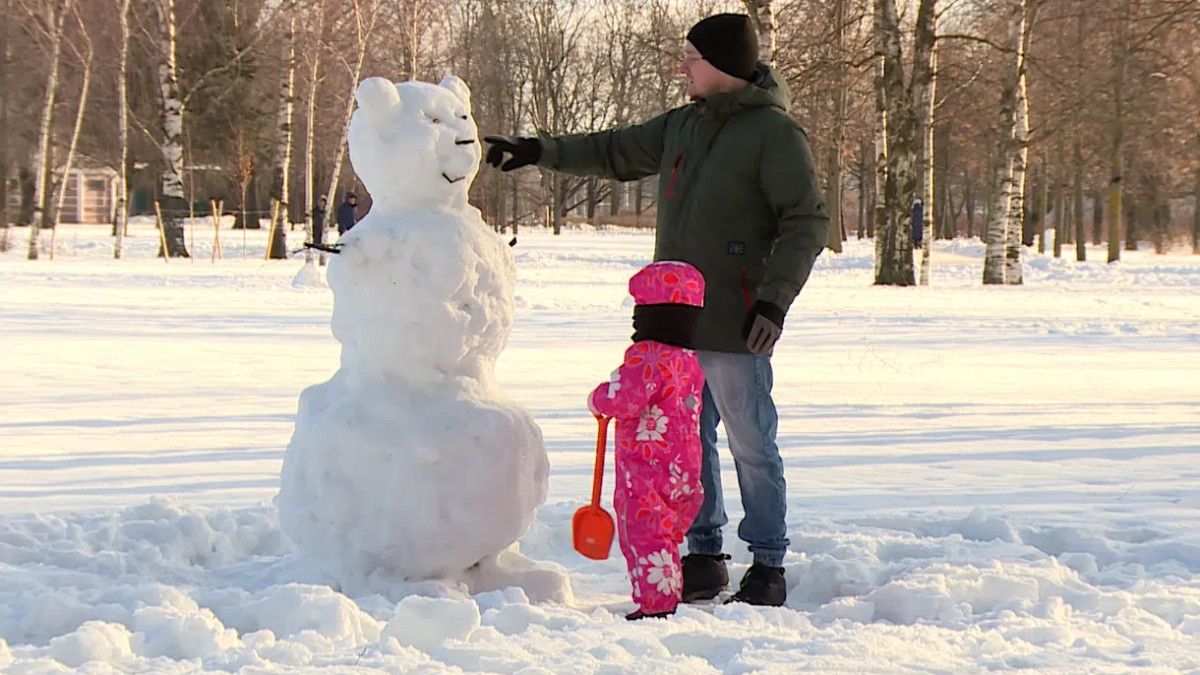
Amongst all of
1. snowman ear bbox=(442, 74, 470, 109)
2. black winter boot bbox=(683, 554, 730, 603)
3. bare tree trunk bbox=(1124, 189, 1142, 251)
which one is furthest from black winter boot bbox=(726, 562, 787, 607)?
bare tree trunk bbox=(1124, 189, 1142, 251)

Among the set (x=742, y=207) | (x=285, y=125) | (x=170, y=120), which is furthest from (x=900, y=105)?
(x=742, y=207)

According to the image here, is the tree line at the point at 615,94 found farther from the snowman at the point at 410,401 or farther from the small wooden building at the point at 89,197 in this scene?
the snowman at the point at 410,401

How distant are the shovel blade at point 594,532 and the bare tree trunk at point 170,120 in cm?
2308

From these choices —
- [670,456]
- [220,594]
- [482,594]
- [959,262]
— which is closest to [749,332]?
[670,456]

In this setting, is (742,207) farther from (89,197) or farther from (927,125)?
(89,197)

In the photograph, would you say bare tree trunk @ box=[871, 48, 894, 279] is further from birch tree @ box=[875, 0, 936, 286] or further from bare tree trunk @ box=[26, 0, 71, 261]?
bare tree trunk @ box=[26, 0, 71, 261]

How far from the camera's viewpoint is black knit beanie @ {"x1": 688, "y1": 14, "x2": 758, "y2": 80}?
3924 millimetres

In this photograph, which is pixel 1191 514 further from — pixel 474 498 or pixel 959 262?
pixel 959 262

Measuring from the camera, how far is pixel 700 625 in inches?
128

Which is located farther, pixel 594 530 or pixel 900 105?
pixel 900 105

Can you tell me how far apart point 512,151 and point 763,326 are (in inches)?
44.1

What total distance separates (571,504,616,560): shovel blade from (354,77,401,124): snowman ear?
1392 millimetres

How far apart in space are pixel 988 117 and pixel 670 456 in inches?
1260

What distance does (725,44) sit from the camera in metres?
3.92
